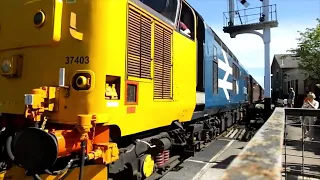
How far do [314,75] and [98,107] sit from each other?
889 inches

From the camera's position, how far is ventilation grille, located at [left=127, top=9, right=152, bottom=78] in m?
3.91

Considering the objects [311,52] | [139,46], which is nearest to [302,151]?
[139,46]

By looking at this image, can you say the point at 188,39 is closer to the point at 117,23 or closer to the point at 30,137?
the point at 117,23

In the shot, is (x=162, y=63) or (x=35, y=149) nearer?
(x=35, y=149)

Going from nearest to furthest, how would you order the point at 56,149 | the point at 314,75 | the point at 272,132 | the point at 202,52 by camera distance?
1. the point at 272,132
2. the point at 56,149
3. the point at 202,52
4. the point at 314,75

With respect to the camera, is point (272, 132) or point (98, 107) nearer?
point (272, 132)

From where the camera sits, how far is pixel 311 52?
22859mm

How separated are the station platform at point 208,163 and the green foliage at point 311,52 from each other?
1532cm

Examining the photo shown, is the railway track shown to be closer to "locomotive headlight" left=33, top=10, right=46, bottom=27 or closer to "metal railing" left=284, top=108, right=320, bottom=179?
"metal railing" left=284, top=108, right=320, bottom=179

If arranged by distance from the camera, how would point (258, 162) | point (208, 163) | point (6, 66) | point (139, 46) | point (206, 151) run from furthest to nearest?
point (206, 151)
point (208, 163)
point (139, 46)
point (6, 66)
point (258, 162)

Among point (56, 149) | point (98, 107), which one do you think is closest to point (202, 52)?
point (98, 107)

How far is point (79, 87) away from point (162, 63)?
1.80m

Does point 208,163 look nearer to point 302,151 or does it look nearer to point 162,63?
point 302,151

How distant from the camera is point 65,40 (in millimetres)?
3535
